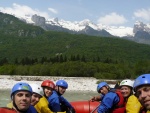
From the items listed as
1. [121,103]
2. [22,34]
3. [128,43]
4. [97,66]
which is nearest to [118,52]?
[128,43]

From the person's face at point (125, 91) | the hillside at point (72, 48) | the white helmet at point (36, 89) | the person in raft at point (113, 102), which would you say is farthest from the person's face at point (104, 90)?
the hillside at point (72, 48)

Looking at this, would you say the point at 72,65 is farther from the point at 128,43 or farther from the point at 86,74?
the point at 128,43

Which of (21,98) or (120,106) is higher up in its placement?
(21,98)

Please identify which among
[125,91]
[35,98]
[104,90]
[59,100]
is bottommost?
[59,100]

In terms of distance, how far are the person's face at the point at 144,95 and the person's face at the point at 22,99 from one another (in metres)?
1.59

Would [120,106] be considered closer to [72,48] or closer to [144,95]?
[144,95]

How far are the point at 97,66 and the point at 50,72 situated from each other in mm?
12021

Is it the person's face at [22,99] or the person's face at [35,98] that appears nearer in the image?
the person's face at [22,99]

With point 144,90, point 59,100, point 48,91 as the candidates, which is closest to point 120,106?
point 48,91

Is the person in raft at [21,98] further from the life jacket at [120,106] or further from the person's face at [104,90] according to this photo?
the person's face at [104,90]

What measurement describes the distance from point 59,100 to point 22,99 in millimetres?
3068

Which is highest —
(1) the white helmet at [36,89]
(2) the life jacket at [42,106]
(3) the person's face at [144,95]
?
(3) the person's face at [144,95]

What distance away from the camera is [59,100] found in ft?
21.8

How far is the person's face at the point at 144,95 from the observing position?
8.12ft
